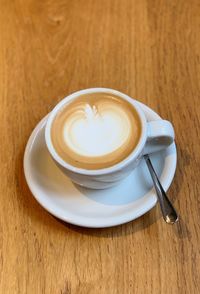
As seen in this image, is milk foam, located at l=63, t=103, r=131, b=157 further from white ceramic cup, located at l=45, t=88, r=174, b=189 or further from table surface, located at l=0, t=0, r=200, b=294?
table surface, located at l=0, t=0, r=200, b=294

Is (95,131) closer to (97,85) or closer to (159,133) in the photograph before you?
(159,133)

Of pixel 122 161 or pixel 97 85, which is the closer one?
pixel 122 161

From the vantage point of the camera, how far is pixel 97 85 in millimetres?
746

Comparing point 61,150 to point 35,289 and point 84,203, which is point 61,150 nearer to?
point 84,203

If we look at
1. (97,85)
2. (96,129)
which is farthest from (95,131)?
(97,85)

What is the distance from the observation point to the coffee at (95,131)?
1.79ft

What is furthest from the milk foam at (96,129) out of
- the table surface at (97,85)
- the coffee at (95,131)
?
the table surface at (97,85)

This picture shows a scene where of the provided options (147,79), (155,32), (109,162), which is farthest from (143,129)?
(155,32)

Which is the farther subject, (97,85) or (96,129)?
(97,85)

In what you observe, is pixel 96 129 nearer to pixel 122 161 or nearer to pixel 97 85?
pixel 122 161

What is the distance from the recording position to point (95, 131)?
0.57 m

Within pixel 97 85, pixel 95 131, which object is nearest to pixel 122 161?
pixel 95 131

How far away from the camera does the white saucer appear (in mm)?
561

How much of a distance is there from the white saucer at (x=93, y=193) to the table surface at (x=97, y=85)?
32 mm
